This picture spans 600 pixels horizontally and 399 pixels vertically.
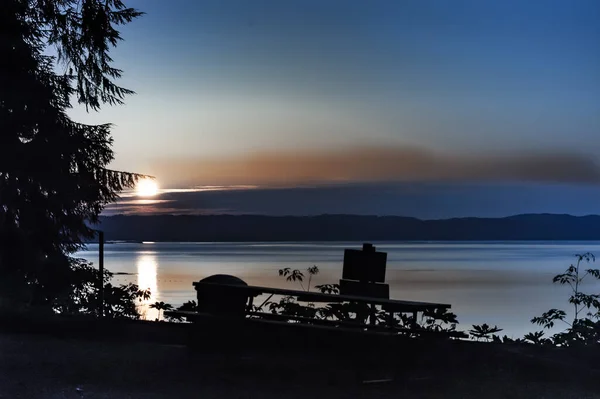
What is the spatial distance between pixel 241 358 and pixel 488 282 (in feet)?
146

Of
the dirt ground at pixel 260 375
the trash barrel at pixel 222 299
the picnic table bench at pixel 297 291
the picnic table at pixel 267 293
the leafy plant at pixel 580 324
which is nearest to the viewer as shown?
the dirt ground at pixel 260 375

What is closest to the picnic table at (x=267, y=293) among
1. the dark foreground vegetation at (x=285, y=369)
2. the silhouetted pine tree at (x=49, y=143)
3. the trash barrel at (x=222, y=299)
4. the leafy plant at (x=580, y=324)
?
the trash barrel at (x=222, y=299)

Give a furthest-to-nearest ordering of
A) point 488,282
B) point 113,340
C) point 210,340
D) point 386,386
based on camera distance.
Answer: point 488,282
point 113,340
point 210,340
point 386,386

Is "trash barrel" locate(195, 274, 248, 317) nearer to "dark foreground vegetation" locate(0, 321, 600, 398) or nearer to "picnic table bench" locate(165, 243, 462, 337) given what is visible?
"picnic table bench" locate(165, 243, 462, 337)

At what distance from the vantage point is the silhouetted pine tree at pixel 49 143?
40.9 ft

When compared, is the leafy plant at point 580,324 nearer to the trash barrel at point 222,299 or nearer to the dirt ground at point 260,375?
the dirt ground at point 260,375

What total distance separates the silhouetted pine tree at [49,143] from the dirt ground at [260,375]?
4.09 m

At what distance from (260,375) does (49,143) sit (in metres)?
6.90

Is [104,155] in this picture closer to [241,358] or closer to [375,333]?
[241,358]

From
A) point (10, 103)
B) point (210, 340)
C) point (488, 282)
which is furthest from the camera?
point (488, 282)

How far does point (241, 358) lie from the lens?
8344 millimetres

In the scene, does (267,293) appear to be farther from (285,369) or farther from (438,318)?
(438,318)

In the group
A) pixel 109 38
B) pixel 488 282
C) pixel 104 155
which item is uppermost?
pixel 109 38

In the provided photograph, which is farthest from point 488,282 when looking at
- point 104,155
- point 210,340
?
point 210,340
